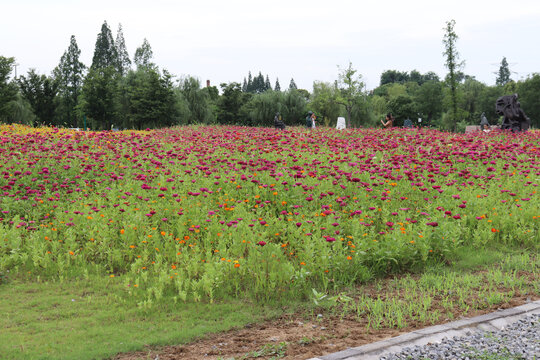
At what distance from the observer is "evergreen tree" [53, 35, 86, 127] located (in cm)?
5872

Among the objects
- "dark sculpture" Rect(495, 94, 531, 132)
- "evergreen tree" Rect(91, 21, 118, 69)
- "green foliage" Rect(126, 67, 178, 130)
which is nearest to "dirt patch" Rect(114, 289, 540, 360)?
"dark sculpture" Rect(495, 94, 531, 132)

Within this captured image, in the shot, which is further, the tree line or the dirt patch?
the tree line

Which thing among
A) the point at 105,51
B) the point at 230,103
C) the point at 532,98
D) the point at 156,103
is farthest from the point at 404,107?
the point at 156,103

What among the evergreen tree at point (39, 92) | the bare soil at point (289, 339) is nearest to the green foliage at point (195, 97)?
the evergreen tree at point (39, 92)

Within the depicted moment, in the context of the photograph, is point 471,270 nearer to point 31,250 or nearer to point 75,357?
point 75,357

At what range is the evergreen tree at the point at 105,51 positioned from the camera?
65.6 meters

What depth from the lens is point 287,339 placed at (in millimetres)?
4246

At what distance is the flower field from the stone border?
4.59ft

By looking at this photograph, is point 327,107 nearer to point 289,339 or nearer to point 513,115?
point 513,115

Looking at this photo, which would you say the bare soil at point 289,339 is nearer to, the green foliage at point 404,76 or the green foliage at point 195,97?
the green foliage at point 195,97

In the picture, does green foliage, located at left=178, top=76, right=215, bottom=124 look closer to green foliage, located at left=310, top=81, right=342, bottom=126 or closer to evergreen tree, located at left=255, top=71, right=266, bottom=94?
green foliage, located at left=310, top=81, right=342, bottom=126

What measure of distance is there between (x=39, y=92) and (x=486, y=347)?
198 ft

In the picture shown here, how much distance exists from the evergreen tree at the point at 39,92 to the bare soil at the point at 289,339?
185 ft

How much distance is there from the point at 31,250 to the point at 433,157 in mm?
8486
